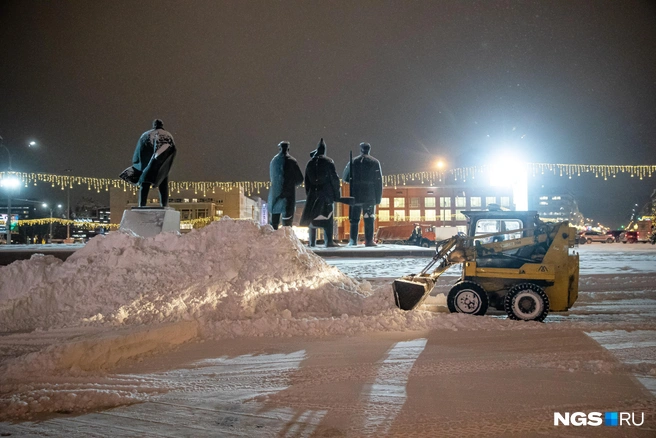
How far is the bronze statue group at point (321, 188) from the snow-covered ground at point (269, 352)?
6.09 m

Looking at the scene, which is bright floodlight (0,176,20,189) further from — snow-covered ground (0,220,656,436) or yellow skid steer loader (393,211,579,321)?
yellow skid steer loader (393,211,579,321)

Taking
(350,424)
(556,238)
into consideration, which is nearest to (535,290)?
(556,238)

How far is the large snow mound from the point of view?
8.36 m

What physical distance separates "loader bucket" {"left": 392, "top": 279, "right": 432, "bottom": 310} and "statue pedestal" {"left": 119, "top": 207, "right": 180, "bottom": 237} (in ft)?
A: 27.0

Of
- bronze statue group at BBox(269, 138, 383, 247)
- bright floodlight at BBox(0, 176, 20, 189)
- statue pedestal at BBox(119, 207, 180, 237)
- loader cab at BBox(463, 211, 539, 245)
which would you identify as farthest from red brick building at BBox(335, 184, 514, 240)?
loader cab at BBox(463, 211, 539, 245)

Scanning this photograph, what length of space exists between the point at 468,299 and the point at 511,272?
96cm

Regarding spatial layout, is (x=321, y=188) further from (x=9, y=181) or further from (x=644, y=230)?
(x=644, y=230)

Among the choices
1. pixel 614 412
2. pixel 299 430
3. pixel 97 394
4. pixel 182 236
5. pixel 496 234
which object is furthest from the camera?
pixel 182 236

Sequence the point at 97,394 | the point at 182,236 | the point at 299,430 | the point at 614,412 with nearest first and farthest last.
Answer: the point at 299,430
the point at 614,412
the point at 97,394
the point at 182,236

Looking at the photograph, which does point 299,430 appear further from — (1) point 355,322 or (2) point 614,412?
(1) point 355,322

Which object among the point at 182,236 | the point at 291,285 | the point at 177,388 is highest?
the point at 182,236

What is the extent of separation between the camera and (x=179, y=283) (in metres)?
9.06

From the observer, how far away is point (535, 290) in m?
8.35

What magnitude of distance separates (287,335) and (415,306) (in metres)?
2.56
